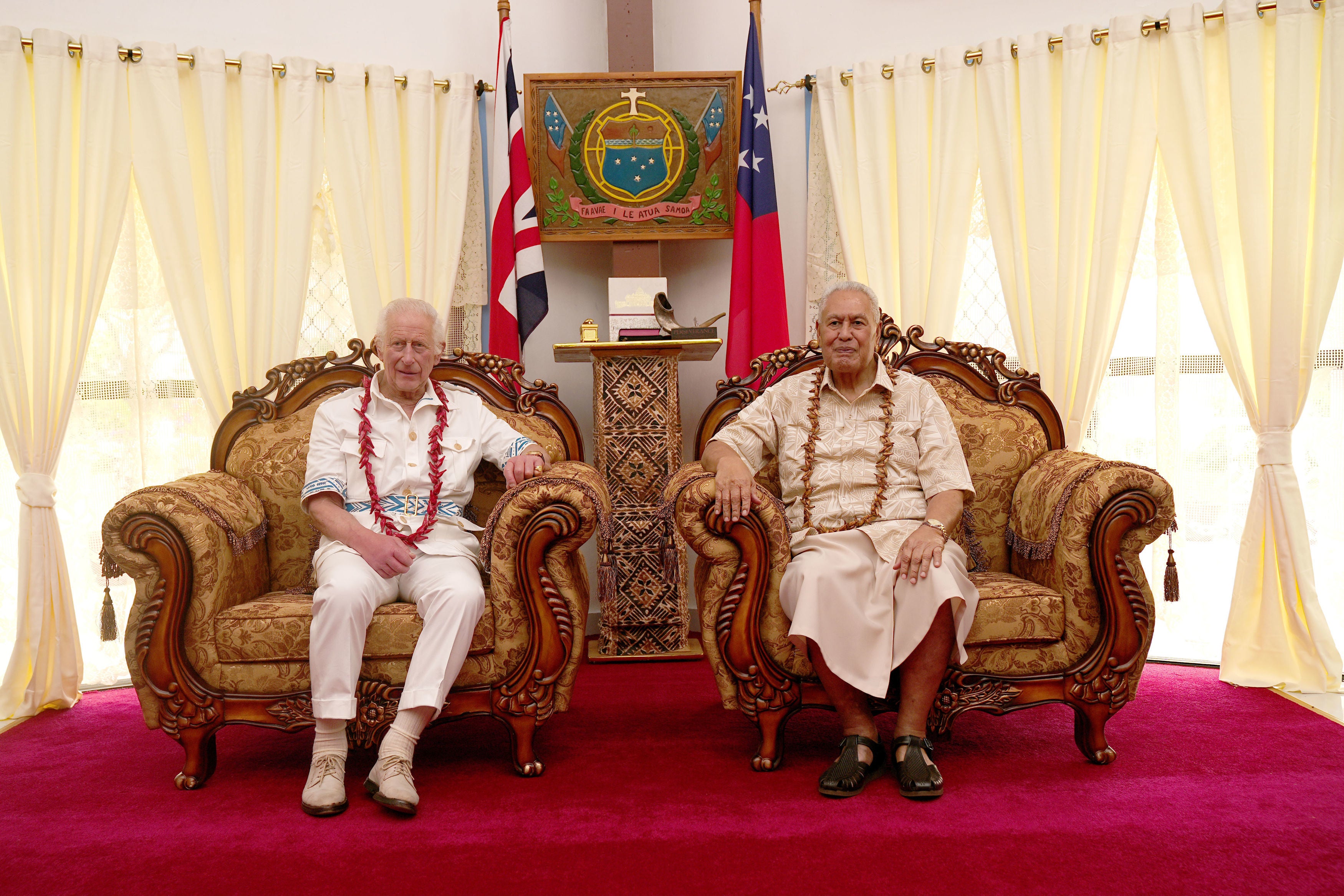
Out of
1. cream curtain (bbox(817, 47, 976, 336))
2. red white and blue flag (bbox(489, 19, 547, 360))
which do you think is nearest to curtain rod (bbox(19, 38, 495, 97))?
red white and blue flag (bbox(489, 19, 547, 360))

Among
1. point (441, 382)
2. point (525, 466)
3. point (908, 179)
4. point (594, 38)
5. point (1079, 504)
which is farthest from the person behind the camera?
point (594, 38)

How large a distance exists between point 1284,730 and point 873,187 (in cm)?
246

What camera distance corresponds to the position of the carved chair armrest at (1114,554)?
2299 millimetres

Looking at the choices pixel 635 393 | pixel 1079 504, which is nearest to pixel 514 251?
pixel 635 393

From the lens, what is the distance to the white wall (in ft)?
12.2

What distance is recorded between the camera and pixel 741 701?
235 cm

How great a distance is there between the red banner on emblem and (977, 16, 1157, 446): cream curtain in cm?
133

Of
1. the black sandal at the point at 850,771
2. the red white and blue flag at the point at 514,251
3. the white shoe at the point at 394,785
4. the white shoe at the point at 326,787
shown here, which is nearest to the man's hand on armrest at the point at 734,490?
the black sandal at the point at 850,771

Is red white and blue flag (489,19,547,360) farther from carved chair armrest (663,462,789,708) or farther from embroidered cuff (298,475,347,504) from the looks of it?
carved chair armrest (663,462,789,708)

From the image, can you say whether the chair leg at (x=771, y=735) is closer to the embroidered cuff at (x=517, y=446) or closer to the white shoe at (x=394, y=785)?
the white shoe at (x=394, y=785)

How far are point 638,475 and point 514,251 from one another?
1104 millimetres

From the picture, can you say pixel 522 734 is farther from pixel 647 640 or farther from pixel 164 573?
pixel 647 640

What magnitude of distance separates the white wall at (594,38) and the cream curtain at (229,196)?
0.95 feet

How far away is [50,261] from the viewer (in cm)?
333
